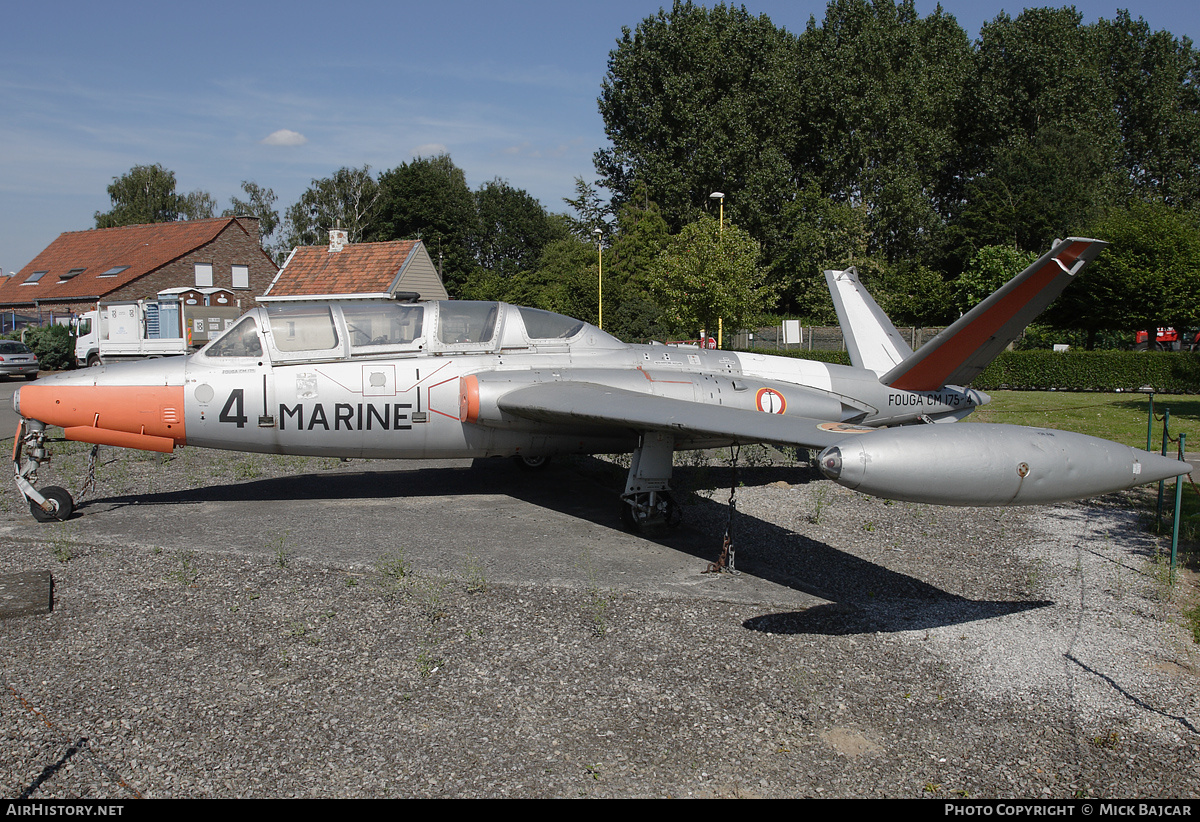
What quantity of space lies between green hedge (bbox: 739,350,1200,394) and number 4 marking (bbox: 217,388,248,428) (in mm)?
21019

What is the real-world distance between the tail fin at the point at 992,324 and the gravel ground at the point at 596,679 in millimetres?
2976

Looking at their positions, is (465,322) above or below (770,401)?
above

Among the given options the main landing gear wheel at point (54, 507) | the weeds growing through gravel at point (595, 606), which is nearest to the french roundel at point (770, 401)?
the weeds growing through gravel at point (595, 606)

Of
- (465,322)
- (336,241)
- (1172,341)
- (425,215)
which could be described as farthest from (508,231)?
(465,322)

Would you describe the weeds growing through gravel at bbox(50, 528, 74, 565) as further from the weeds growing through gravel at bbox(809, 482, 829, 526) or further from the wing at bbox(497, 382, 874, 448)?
the weeds growing through gravel at bbox(809, 482, 829, 526)

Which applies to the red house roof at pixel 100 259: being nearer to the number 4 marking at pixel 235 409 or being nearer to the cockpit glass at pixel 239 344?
the cockpit glass at pixel 239 344

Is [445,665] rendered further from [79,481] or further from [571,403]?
[79,481]

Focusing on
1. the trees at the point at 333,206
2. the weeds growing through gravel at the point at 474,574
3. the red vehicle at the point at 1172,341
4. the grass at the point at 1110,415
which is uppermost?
the trees at the point at 333,206

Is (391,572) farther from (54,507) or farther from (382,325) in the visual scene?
(54,507)

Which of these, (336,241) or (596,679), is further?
(336,241)

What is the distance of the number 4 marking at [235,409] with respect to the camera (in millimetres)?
8625

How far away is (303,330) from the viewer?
29.4 feet

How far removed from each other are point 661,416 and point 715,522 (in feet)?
8.73

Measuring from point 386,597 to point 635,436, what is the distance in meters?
4.16
